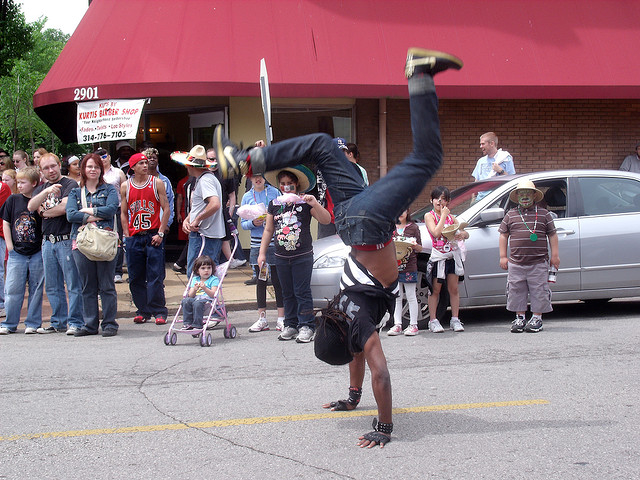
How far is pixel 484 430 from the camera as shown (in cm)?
496

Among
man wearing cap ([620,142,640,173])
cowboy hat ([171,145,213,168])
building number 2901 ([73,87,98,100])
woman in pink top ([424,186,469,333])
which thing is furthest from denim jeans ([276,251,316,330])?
man wearing cap ([620,142,640,173])

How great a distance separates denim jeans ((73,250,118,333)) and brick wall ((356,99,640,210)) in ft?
22.0

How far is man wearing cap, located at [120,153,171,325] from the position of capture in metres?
9.14

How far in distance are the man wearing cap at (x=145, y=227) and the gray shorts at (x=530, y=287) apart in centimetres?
397

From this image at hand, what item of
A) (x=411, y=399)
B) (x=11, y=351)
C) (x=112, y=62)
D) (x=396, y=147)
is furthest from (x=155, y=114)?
(x=411, y=399)

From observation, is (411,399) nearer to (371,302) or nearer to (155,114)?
(371,302)

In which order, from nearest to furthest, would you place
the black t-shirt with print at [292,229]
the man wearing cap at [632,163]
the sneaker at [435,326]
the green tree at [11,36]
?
the black t-shirt with print at [292,229], the sneaker at [435,326], the man wearing cap at [632,163], the green tree at [11,36]

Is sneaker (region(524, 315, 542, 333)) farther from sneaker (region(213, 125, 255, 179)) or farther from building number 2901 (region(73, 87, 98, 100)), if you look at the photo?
building number 2901 (region(73, 87, 98, 100))

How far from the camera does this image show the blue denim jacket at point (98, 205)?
27.4 feet

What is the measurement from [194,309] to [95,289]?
1.26m

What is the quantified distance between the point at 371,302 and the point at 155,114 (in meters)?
10.6

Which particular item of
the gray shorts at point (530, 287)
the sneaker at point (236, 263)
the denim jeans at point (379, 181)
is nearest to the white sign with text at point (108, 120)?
the sneaker at point (236, 263)

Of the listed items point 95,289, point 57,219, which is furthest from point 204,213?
point 57,219

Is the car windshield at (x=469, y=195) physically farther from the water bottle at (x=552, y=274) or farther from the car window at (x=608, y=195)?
the water bottle at (x=552, y=274)
